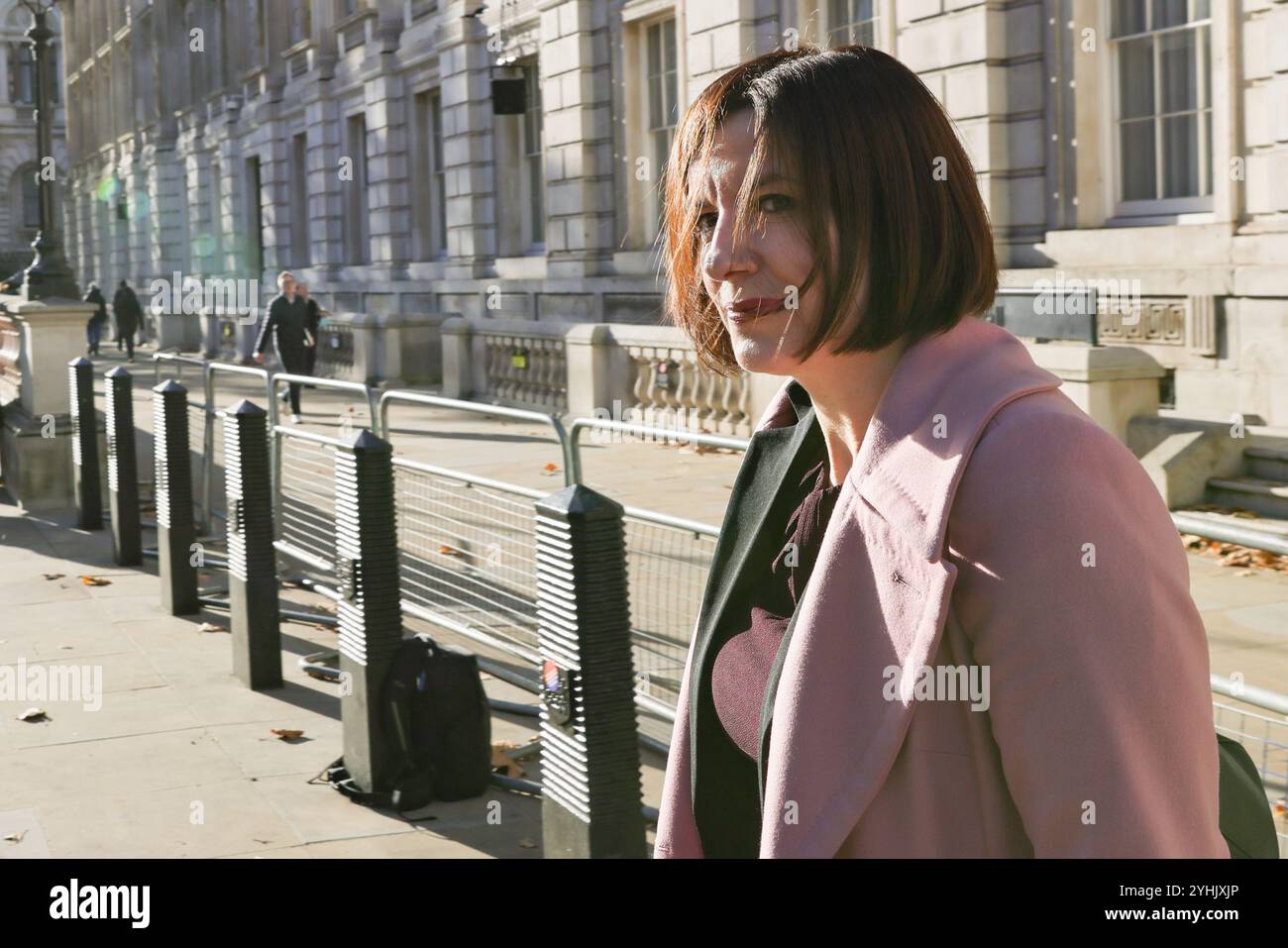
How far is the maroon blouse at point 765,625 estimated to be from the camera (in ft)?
6.33

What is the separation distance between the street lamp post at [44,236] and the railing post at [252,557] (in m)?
7.72

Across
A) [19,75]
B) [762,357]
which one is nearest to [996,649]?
[762,357]

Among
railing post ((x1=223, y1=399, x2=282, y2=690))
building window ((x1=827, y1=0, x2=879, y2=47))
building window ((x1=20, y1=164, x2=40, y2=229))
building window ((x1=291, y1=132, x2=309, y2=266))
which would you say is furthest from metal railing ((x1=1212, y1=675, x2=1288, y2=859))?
building window ((x1=20, y1=164, x2=40, y2=229))

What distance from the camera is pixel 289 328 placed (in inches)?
845

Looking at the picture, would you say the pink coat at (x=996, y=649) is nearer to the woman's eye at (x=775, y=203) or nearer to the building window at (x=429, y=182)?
the woman's eye at (x=775, y=203)

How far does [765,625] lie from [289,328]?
20.2m

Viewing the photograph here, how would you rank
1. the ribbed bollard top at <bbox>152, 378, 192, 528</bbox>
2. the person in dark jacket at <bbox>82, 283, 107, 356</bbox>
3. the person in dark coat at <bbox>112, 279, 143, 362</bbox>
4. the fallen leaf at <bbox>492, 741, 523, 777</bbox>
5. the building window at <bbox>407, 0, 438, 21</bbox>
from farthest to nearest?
the person in dark coat at <bbox>112, 279, 143, 362</bbox>
the person in dark jacket at <bbox>82, 283, 107, 356</bbox>
the building window at <bbox>407, 0, 438, 21</bbox>
the ribbed bollard top at <bbox>152, 378, 192, 528</bbox>
the fallen leaf at <bbox>492, 741, 523, 777</bbox>

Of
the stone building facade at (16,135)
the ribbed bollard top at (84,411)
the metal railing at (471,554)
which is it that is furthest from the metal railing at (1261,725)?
the stone building facade at (16,135)

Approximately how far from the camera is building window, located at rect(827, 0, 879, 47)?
56.7 ft

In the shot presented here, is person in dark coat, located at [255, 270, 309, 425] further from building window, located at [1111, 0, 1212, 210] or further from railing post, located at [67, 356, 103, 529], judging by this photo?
building window, located at [1111, 0, 1212, 210]

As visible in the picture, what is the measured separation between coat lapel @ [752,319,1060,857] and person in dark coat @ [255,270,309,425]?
20166mm

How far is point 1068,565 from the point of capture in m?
1.47

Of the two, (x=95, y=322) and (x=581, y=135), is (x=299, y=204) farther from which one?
(x=581, y=135)
